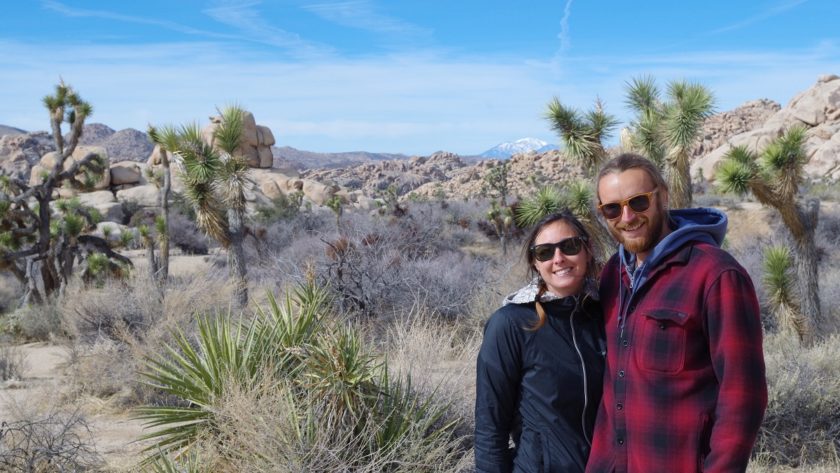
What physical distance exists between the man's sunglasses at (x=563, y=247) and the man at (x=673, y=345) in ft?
0.84

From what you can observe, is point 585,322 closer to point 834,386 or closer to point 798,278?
point 834,386

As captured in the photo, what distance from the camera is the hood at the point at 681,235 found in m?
2.12

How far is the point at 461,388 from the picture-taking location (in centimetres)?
514

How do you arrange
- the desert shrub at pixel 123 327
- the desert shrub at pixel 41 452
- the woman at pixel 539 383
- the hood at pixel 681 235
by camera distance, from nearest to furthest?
the hood at pixel 681 235
the woman at pixel 539 383
the desert shrub at pixel 41 452
the desert shrub at pixel 123 327

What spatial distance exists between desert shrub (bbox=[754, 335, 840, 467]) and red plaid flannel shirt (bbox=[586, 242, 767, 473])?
3541 mm

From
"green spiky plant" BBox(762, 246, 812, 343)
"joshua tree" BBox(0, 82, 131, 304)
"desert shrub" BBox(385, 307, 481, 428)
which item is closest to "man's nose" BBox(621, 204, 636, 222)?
"desert shrub" BBox(385, 307, 481, 428)

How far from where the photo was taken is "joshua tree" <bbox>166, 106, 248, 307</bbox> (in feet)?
37.0

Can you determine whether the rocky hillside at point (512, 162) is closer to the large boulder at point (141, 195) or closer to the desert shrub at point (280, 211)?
the large boulder at point (141, 195)

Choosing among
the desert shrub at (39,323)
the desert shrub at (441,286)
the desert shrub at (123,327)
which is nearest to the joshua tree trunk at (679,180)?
the desert shrub at (441,286)

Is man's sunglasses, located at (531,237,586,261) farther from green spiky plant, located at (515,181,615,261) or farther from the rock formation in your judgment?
the rock formation

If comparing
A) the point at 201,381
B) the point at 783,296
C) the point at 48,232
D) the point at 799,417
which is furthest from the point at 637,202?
the point at 48,232

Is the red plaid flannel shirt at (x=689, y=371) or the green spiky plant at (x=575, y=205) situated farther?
the green spiky plant at (x=575, y=205)

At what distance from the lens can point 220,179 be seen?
1159 cm

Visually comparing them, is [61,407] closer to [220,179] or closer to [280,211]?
[220,179]
